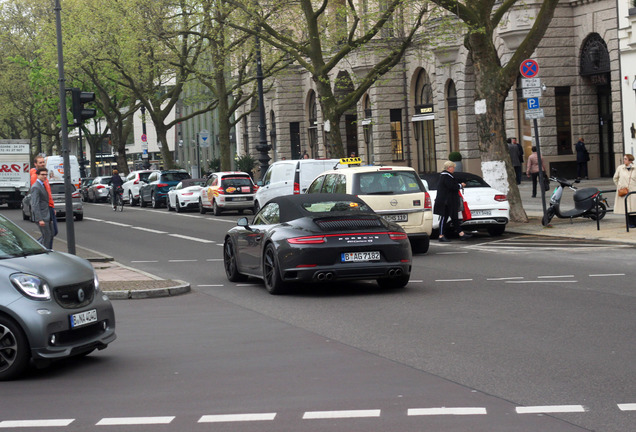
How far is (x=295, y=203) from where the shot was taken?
14.8 meters

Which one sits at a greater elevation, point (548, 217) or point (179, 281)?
point (548, 217)

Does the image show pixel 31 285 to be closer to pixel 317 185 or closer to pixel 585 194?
pixel 317 185

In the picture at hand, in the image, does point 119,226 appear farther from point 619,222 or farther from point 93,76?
point 93,76

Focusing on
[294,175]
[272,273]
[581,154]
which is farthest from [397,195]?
[581,154]

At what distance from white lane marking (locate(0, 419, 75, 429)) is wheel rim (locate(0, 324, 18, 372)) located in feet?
4.99

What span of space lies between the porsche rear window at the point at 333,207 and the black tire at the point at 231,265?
1.90m

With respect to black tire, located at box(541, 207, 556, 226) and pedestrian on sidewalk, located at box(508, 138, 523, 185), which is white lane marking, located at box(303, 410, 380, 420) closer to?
black tire, located at box(541, 207, 556, 226)

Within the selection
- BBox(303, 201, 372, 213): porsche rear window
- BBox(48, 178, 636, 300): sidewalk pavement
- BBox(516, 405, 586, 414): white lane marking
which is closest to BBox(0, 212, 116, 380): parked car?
BBox(516, 405, 586, 414): white lane marking

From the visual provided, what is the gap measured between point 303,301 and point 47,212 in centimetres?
804

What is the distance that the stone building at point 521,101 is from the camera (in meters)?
39.3

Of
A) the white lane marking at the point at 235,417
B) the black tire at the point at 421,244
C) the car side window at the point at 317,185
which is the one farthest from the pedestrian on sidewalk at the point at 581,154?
the white lane marking at the point at 235,417

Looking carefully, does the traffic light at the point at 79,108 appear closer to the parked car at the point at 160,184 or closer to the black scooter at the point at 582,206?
the black scooter at the point at 582,206

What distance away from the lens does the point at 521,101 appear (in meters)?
41.7

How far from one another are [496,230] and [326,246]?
34.4 feet
